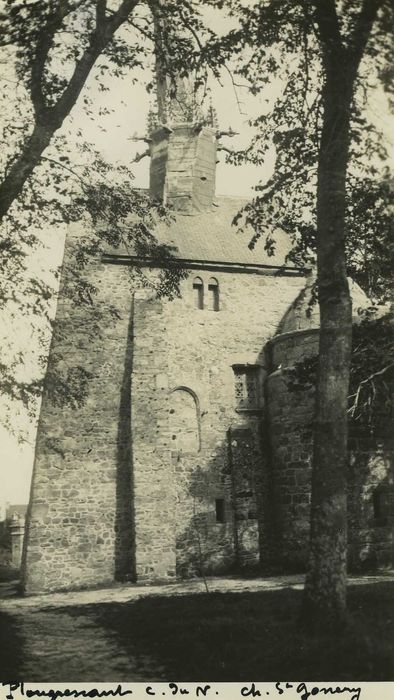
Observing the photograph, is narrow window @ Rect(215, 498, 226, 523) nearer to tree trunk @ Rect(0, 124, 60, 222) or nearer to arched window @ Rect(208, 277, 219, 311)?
arched window @ Rect(208, 277, 219, 311)

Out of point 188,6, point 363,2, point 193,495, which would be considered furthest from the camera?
point 193,495

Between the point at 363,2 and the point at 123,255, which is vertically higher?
the point at 123,255

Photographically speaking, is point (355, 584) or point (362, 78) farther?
point (355, 584)

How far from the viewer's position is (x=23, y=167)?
759 cm

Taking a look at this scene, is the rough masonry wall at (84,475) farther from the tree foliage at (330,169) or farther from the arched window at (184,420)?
the tree foliage at (330,169)

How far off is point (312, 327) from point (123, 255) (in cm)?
657

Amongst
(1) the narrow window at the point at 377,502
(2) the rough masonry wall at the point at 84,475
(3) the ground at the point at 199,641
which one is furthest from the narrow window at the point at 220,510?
(3) the ground at the point at 199,641

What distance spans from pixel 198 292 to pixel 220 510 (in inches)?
286

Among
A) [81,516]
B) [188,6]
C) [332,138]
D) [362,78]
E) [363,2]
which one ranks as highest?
[188,6]

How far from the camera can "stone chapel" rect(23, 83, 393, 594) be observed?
15.2 metres

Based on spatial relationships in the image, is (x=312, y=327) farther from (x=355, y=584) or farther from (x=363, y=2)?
(x=363, y=2)

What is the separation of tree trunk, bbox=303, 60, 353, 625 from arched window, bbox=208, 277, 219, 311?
11.7 metres

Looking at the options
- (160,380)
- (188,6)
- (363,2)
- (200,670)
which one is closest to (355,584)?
(200,670)

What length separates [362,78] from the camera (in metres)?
8.01
